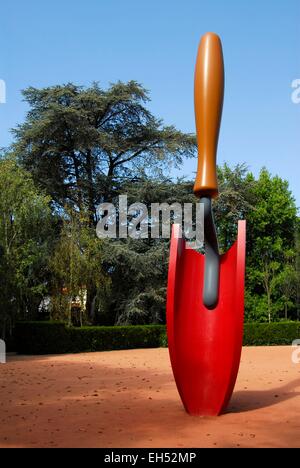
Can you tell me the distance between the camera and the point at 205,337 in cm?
673

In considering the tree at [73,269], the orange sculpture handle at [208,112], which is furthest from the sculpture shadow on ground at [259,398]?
the tree at [73,269]

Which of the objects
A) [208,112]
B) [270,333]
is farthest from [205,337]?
[270,333]

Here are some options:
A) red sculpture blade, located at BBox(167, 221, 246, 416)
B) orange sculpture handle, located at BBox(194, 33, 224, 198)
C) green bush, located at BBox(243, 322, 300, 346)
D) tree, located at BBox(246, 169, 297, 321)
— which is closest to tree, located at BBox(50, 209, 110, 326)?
green bush, located at BBox(243, 322, 300, 346)

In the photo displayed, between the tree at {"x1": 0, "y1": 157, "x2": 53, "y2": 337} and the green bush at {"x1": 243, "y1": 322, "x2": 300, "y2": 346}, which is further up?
the tree at {"x1": 0, "y1": 157, "x2": 53, "y2": 337}

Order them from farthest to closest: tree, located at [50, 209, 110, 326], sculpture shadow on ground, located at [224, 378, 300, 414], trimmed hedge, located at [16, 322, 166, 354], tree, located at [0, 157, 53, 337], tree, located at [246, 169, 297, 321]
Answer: tree, located at [246, 169, 297, 321], tree, located at [50, 209, 110, 326], trimmed hedge, located at [16, 322, 166, 354], tree, located at [0, 157, 53, 337], sculpture shadow on ground, located at [224, 378, 300, 414]

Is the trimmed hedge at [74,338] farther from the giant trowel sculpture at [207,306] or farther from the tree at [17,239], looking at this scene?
the giant trowel sculpture at [207,306]

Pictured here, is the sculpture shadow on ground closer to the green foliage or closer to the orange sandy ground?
the orange sandy ground

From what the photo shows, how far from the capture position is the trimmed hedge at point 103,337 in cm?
1822

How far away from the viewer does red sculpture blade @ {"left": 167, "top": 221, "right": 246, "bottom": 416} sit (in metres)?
6.59

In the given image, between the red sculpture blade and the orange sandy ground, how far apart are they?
0.99 feet

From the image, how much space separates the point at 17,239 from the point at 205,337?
13.2 meters

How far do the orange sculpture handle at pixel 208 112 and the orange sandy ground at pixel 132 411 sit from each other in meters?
2.62

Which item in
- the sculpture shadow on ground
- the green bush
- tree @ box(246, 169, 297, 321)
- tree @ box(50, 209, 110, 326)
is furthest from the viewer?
tree @ box(246, 169, 297, 321)
